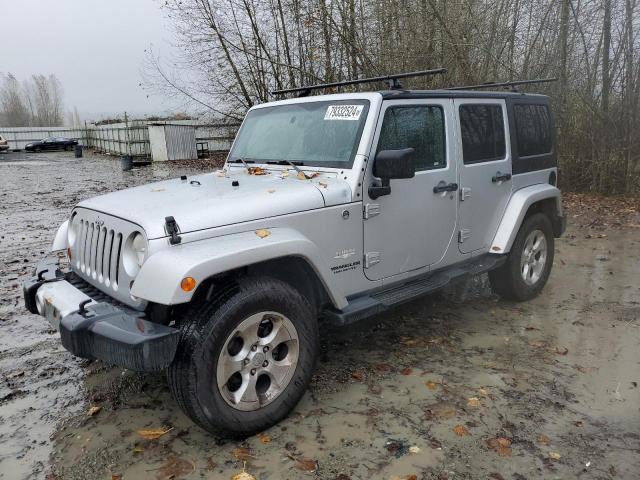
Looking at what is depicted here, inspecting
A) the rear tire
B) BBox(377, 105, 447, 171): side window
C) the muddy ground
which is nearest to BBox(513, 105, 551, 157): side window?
the rear tire

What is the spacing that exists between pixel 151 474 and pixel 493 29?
1186cm

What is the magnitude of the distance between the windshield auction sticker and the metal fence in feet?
55.0

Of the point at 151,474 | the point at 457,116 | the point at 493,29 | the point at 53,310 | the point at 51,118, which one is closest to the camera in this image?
the point at 151,474

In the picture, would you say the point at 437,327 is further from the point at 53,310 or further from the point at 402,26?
the point at 402,26

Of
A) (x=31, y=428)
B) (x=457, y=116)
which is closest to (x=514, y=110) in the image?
(x=457, y=116)

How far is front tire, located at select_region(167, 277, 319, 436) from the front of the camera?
2.74 metres

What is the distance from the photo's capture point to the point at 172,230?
2750 millimetres

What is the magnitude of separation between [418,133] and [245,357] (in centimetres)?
216

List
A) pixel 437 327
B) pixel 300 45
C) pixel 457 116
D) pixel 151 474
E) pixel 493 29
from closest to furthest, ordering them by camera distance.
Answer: pixel 151 474, pixel 457 116, pixel 437 327, pixel 493 29, pixel 300 45

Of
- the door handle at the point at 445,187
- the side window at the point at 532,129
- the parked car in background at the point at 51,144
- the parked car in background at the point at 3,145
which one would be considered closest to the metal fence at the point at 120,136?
the parked car in background at the point at 51,144

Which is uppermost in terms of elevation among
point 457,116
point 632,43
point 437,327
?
point 632,43

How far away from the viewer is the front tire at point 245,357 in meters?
2.74

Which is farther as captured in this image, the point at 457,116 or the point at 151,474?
the point at 457,116

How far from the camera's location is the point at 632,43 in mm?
10359
